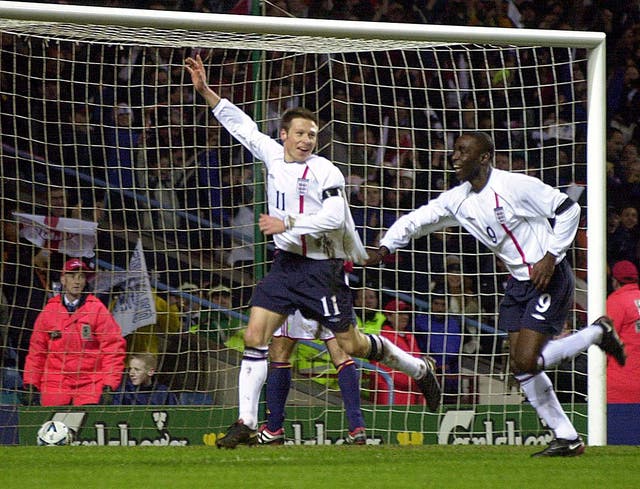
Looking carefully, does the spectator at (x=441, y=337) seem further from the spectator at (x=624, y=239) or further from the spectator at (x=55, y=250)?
the spectator at (x=55, y=250)

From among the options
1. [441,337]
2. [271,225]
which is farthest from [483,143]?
[441,337]

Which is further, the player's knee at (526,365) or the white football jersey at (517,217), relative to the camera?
the white football jersey at (517,217)

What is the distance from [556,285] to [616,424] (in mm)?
2167

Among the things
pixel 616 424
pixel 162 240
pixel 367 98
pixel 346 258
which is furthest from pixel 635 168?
pixel 346 258

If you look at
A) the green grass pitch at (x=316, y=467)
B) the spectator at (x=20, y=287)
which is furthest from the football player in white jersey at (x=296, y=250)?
the spectator at (x=20, y=287)

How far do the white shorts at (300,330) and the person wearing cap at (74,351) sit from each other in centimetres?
129

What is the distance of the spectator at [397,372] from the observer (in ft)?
30.8

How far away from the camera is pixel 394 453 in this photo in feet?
23.8

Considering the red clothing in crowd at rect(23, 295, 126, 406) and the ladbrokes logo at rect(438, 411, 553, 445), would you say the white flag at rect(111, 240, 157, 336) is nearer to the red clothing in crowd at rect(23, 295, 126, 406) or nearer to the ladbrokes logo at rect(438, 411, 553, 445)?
the red clothing in crowd at rect(23, 295, 126, 406)

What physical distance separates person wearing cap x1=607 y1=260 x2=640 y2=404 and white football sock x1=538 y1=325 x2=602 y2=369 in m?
2.38

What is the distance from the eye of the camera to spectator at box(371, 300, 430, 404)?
939 centimetres

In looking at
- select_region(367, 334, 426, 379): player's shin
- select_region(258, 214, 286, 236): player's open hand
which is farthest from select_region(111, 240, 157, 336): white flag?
select_region(258, 214, 286, 236): player's open hand

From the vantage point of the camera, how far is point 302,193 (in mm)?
7395

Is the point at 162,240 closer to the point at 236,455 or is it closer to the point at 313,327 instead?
the point at 313,327
